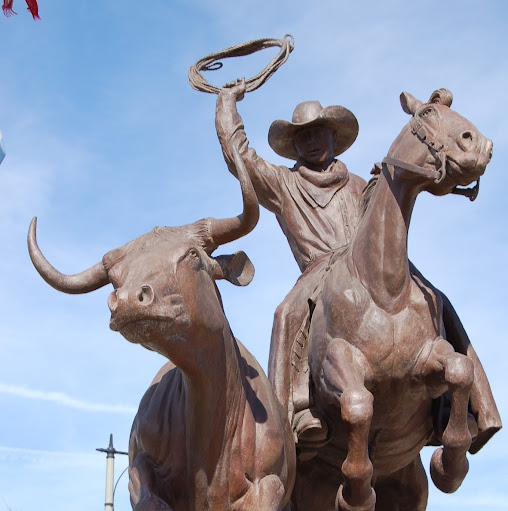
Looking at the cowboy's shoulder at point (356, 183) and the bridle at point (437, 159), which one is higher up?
the cowboy's shoulder at point (356, 183)

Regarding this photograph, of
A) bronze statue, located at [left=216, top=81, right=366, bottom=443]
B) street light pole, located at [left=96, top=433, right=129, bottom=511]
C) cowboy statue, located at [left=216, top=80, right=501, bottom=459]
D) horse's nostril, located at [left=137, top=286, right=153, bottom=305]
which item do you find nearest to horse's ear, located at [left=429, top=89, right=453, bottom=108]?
cowboy statue, located at [left=216, top=80, right=501, bottom=459]

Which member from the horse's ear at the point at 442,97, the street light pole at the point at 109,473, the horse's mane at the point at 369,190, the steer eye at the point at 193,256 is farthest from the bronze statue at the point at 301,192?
the street light pole at the point at 109,473

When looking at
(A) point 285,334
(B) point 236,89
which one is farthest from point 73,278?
(B) point 236,89

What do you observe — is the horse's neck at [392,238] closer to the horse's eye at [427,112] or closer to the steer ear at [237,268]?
the horse's eye at [427,112]

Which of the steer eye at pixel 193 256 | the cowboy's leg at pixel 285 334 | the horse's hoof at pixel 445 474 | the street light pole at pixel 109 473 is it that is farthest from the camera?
the street light pole at pixel 109 473

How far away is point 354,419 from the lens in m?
6.09

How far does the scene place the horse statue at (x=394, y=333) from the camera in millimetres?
6320

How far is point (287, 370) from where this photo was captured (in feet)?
24.0

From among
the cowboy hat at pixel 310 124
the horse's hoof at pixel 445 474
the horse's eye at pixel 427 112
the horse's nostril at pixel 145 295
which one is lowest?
the horse's hoof at pixel 445 474

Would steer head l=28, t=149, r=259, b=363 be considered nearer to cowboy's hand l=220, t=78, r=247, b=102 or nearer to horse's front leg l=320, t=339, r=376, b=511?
horse's front leg l=320, t=339, r=376, b=511

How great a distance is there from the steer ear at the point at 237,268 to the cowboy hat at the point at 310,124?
242 cm

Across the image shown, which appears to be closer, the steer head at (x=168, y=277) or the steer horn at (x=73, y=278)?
the steer head at (x=168, y=277)

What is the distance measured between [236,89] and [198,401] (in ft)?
9.10

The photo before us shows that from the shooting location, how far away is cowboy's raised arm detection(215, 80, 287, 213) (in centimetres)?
759
